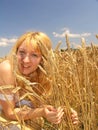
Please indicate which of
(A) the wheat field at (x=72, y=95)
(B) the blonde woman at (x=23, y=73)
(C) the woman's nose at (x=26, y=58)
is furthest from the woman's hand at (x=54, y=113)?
(C) the woman's nose at (x=26, y=58)

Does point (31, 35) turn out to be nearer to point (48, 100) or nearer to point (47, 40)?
point (47, 40)

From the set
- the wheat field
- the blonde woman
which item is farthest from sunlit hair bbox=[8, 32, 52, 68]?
the wheat field

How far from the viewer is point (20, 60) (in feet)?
4.96

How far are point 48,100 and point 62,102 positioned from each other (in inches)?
5.7

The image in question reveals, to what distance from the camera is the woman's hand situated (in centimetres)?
106

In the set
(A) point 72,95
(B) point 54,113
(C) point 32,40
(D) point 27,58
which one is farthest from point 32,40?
(B) point 54,113

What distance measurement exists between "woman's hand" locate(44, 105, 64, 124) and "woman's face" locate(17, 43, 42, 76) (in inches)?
14.3

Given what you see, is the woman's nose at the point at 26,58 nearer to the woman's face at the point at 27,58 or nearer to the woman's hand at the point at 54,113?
the woman's face at the point at 27,58

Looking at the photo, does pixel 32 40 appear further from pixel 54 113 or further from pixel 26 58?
pixel 54 113

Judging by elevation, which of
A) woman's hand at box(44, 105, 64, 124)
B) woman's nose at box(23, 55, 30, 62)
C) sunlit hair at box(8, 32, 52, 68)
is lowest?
woman's hand at box(44, 105, 64, 124)

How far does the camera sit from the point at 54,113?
112cm

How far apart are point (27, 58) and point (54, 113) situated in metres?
0.43

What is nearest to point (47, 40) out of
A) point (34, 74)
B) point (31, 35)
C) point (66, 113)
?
point (31, 35)

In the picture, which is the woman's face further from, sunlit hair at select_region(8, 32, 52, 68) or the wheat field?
the wheat field
